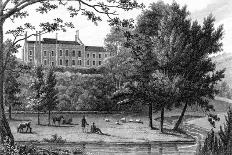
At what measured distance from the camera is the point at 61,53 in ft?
350

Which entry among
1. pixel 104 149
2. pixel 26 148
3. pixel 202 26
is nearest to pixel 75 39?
pixel 202 26

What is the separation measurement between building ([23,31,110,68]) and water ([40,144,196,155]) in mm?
70271

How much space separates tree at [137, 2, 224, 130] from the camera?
38094 millimetres

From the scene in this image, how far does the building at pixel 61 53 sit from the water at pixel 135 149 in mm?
70271

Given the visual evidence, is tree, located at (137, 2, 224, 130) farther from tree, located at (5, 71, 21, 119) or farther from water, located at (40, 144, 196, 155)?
tree, located at (5, 71, 21, 119)

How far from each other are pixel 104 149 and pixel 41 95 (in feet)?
65.1

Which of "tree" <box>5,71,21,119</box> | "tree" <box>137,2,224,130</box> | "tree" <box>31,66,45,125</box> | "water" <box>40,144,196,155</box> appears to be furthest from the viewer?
"tree" <box>5,71,21,119</box>

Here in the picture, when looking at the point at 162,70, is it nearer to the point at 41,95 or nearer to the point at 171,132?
the point at 171,132

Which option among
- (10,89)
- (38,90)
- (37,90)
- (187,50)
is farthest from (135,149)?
(10,89)

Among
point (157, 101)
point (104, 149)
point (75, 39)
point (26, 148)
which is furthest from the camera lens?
point (75, 39)

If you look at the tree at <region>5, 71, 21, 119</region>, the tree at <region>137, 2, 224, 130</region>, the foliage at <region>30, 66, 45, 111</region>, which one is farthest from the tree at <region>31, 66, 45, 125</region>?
the tree at <region>137, 2, 224, 130</region>

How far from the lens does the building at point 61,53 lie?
4013 inches

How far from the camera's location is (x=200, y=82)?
39719 millimetres

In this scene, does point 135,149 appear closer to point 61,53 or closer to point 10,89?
point 10,89
